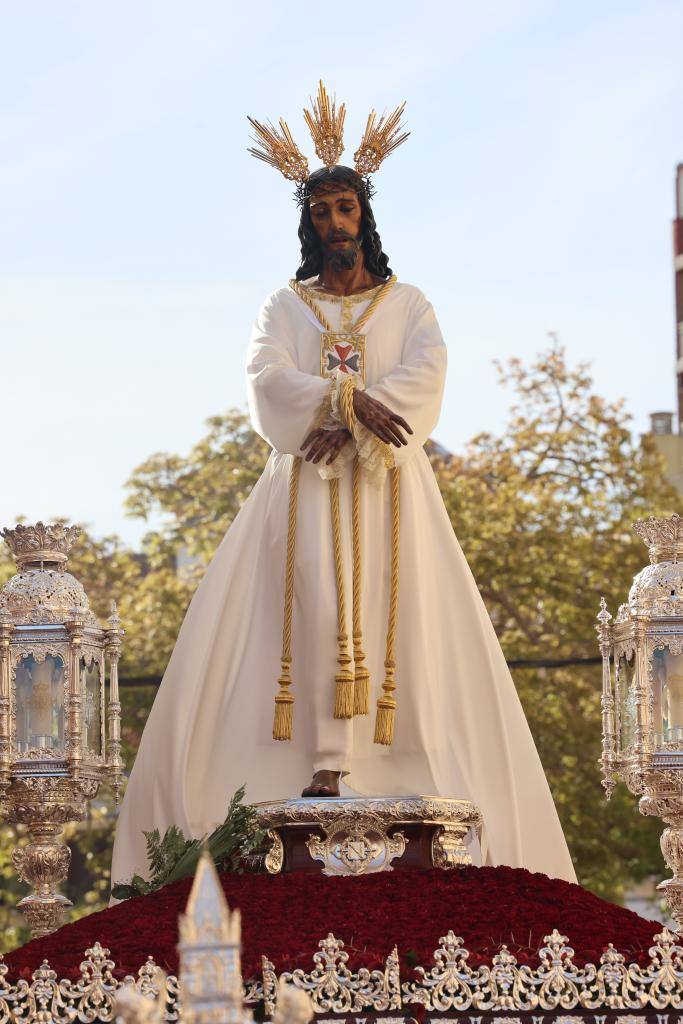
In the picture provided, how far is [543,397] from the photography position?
83.7ft

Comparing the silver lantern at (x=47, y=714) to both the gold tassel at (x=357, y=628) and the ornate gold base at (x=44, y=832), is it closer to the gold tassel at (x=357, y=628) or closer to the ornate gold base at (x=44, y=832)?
the ornate gold base at (x=44, y=832)

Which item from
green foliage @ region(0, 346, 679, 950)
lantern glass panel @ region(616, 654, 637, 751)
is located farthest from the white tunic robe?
green foliage @ region(0, 346, 679, 950)

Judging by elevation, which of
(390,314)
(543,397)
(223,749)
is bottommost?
(223,749)

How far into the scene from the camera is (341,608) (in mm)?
10148

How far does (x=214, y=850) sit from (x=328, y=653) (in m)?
1.05

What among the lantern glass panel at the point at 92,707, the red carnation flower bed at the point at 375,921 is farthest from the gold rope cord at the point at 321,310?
the red carnation flower bed at the point at 375,921

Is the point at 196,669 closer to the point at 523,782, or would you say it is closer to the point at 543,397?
the point at 523,782

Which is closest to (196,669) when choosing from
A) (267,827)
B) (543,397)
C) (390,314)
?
(267,827)

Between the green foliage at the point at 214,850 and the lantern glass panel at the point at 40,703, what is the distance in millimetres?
1014

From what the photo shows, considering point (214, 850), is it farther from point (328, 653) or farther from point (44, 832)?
point (44, 832)

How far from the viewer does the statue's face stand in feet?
35.1

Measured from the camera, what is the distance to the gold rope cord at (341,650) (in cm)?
999

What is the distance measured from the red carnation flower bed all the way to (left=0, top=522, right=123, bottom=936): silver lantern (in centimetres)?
152

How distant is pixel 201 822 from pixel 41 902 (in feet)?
2.89
